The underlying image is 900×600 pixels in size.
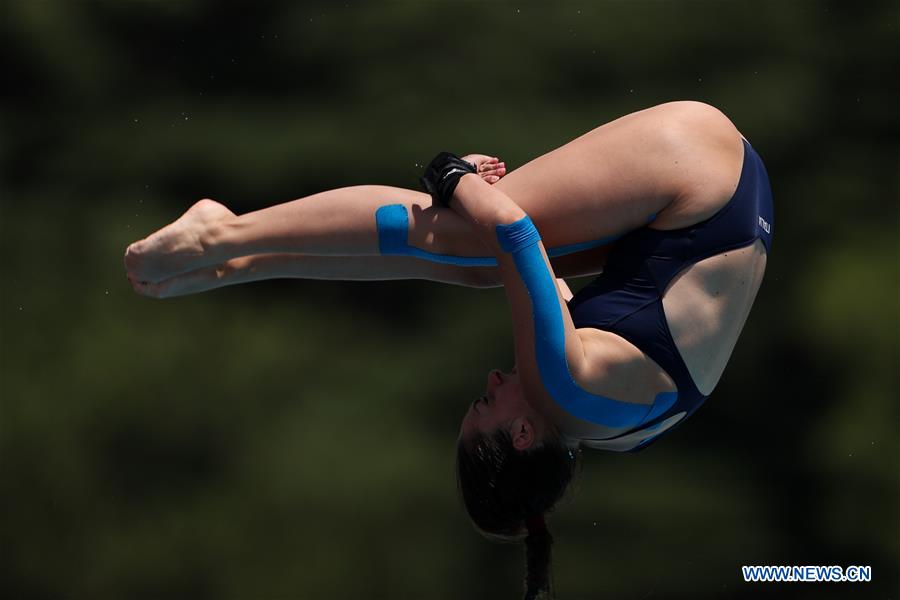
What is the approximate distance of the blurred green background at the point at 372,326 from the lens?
3.53 meters

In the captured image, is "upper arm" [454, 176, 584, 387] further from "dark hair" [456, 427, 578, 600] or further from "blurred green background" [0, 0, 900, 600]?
"blurred green background" [0, 0, 900, 600]

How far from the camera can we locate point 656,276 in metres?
2.26

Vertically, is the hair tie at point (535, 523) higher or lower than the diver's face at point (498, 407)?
lower

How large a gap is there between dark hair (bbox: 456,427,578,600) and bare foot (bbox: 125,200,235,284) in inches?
23.9

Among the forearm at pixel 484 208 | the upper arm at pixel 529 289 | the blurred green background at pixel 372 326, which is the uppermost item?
the forearm at pixel 484 208

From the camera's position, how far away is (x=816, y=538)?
361 centimetres

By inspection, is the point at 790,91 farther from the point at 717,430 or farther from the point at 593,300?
the point at 593,300

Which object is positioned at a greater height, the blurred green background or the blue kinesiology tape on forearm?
the blue kinesiology tape on forearm

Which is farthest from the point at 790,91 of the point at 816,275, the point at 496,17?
the point at 496,17

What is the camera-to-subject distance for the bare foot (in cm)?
238

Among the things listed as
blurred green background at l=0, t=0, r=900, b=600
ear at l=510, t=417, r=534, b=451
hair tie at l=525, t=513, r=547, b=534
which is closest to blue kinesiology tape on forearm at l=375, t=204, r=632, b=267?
ear at l=510, t=417, r=534, b=451

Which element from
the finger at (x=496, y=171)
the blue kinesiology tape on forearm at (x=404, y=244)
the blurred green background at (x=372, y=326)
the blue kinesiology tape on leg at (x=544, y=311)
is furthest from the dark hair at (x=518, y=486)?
the blurred green background at (x=372, y=326)

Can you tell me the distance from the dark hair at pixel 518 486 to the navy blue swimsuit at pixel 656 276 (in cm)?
14

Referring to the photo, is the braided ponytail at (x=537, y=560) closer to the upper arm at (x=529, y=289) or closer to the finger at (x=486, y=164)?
the upper arm at (x=529, y=289)
